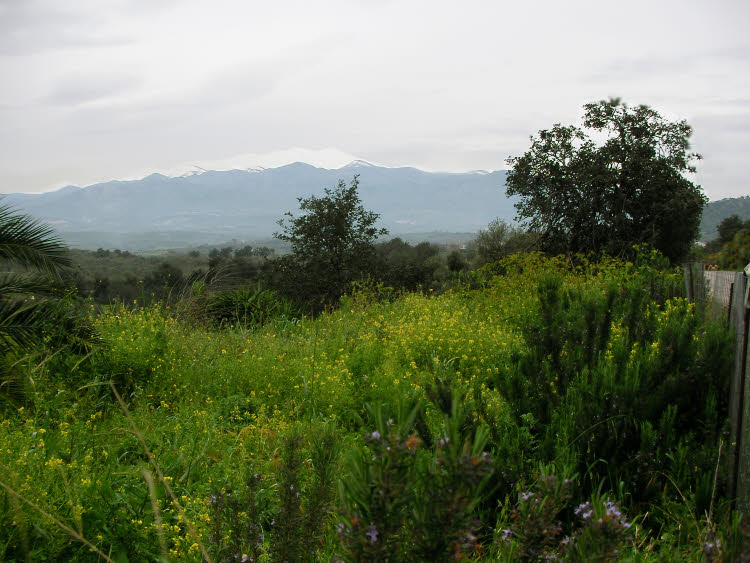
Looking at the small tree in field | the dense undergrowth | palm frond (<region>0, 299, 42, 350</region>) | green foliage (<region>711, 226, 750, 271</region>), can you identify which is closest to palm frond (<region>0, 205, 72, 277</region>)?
palm frond (<region>0, 299, 42, 350</region>)

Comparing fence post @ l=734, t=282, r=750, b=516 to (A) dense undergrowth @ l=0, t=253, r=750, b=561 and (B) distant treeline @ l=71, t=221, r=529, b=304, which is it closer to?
(A) dense undergrowth @ l=0, t=253, r=750, b=561

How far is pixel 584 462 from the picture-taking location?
Answer: 2.83m

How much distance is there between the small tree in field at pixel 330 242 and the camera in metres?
19.8

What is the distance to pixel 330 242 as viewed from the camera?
2055cm

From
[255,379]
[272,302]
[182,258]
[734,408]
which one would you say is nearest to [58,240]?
[255,379]

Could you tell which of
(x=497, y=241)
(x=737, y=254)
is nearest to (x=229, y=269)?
(x=737, y=254)

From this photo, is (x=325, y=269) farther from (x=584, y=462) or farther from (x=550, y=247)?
(x=584, y=462)

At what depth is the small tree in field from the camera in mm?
19812

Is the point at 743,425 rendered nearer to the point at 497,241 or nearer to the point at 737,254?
the point at 737,254

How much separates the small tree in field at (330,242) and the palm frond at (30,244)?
14.3 meters

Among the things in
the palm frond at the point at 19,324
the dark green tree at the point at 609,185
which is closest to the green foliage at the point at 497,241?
the dark green tree at the point at 609,185

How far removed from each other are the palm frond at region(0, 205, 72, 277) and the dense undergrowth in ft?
2.95

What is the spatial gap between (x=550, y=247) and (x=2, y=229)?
1881 cm

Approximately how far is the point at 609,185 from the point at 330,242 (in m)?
10.8
